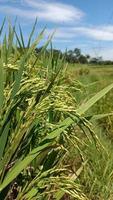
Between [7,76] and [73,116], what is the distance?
0.37 metres

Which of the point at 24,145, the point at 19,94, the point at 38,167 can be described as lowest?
the point at 38,167

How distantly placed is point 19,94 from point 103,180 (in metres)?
1.49

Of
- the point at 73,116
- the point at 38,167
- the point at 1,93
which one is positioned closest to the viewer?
the point at 1,93

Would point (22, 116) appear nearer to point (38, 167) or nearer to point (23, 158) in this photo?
point (23, 158)

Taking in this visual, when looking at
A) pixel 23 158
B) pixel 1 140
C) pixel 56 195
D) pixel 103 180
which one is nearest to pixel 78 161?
pixel 103 180

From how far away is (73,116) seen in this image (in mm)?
1852

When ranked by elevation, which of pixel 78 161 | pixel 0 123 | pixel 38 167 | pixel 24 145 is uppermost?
pixel 0 123

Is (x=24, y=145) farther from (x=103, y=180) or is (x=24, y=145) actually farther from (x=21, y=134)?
(x=103, y=180)

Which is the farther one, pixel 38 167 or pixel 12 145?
pixel 38 167

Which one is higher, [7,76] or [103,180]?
[7,76]

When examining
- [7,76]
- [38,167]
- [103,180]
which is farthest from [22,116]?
[103,180]

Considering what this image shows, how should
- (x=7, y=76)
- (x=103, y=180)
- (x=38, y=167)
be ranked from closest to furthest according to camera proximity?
(x=7, y=76)
(x=38, y=167)
(x=103, y=180)

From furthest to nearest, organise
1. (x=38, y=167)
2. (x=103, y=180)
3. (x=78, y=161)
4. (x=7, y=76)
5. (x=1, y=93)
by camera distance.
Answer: (x=78, y=161)
(x=103, y=180)
(x=38, y=167)
(x=7, y=76)
(x=1, y=93)

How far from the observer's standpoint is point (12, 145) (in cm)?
179
